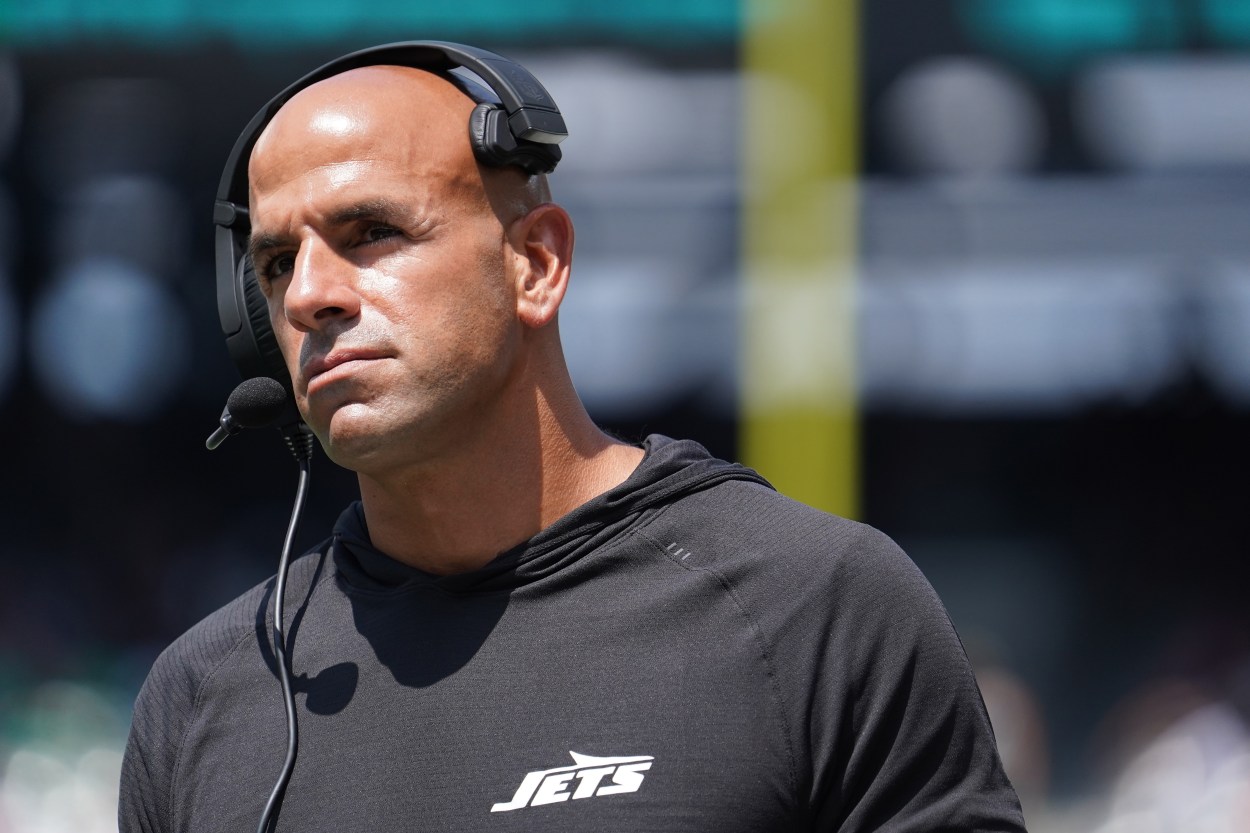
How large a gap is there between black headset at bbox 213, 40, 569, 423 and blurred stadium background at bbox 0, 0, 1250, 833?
2814mm

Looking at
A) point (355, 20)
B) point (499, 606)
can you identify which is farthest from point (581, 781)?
point (355, 20)

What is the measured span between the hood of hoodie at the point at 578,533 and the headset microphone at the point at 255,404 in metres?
0.19

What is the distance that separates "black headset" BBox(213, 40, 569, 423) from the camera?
6.00 ft

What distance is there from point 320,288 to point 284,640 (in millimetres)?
A: 419

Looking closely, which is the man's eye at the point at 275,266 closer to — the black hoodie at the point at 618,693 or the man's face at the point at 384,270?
the man's face at the point at 384,270

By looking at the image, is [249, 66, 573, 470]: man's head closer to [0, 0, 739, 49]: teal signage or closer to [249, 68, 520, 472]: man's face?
[249, 68, 520, 472]: man's face

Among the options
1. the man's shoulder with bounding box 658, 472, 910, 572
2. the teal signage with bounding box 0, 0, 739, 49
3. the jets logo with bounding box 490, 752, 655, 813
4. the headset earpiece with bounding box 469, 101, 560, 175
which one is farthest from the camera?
the teal signage with bounding box 0, 0, 739, 49

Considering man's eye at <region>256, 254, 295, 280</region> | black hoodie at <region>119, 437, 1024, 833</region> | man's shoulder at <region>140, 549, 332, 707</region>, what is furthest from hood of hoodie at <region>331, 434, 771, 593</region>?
man's eye at <region>256, 254, 295, 280</region>

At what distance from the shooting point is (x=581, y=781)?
5.23 feet

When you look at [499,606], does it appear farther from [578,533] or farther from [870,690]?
[870,690]

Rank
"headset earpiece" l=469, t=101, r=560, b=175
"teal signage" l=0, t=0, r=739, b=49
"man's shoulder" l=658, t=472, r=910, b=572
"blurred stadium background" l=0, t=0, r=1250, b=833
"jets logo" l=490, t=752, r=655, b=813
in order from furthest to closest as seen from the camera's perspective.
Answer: "teal signage" l=0, t=0, r=739, b=49
"blurred stadium background" l=0, t=0, r=1250, b=833
"headset earpiece" l=469, t=101, r=560, b=175
"man's shoulder" l=658, t=472, r=910, b=572
"jets logo" l=490, t=752, r=655, b=813

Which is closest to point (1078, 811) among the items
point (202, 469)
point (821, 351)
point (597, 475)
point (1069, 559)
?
point (1069, 559)

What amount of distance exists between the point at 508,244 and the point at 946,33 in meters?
3.45

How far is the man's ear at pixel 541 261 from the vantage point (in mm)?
1867
